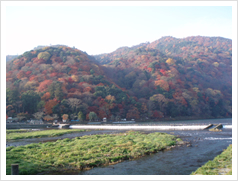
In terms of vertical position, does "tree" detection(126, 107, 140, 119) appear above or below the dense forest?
below

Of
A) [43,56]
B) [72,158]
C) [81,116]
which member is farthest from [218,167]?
[43,56]

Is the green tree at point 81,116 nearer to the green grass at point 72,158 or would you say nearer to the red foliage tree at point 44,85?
the red foliage tree at point 44,85

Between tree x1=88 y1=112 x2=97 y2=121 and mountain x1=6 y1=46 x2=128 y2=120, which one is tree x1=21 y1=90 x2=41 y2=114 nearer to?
mountain x1=6 y1=46 x2=128 y2=120

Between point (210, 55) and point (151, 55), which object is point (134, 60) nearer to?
point (151, 55)

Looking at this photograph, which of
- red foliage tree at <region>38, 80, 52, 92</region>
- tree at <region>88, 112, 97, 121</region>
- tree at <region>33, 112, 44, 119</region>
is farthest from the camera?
red foliage tree at <region>38, 80, 52, 92</region>

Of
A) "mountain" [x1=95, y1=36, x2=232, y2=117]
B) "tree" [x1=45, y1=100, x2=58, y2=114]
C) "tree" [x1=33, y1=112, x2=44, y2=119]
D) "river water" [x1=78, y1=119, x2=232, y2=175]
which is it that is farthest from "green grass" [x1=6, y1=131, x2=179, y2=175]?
"mountain" [x1=95, y1=36, x2=232, y2=117]

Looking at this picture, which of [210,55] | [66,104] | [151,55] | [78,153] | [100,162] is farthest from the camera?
[210,55]

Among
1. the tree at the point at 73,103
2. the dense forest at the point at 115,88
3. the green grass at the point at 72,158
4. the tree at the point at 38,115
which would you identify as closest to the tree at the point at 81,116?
the dense forest at the point at 115,88

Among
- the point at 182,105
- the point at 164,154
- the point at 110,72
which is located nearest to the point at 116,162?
the point at 164,154
